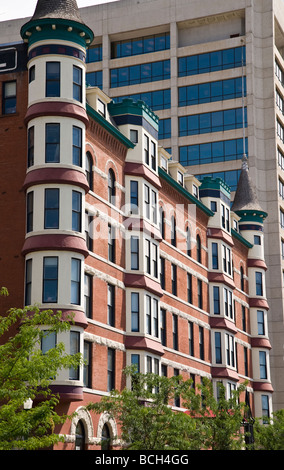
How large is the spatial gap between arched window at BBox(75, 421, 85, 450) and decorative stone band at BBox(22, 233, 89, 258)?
26.2 feet

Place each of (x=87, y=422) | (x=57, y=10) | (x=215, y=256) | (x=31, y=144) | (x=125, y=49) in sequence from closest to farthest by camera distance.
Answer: (x=87, y=422) < (x=31, y=144) < (x=57, y=10) < (x=215, y=256) < (x=125, y=49)

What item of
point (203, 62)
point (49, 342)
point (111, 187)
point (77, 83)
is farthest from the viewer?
point (203, 62)

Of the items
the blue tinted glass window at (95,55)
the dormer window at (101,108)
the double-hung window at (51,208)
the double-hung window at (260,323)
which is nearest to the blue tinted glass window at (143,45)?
the blue tinted glass window at (95,55)

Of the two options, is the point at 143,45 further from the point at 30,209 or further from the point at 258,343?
the point at 30,209

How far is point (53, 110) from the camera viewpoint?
39.1 meters

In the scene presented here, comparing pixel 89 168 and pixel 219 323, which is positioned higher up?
pixel 89 168

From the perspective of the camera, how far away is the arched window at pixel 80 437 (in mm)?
38188

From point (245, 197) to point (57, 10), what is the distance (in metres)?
36.7

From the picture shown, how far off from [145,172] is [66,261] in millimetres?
11061

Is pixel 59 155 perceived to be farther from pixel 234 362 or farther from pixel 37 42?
pixel 234 362

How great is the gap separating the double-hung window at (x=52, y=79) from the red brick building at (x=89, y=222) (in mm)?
47

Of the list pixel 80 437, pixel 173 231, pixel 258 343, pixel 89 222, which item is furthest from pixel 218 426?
pixel 258 343

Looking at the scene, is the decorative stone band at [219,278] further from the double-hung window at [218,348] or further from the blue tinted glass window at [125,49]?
the blue tinted glass window at [125,49]

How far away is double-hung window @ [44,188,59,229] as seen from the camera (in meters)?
38.2
